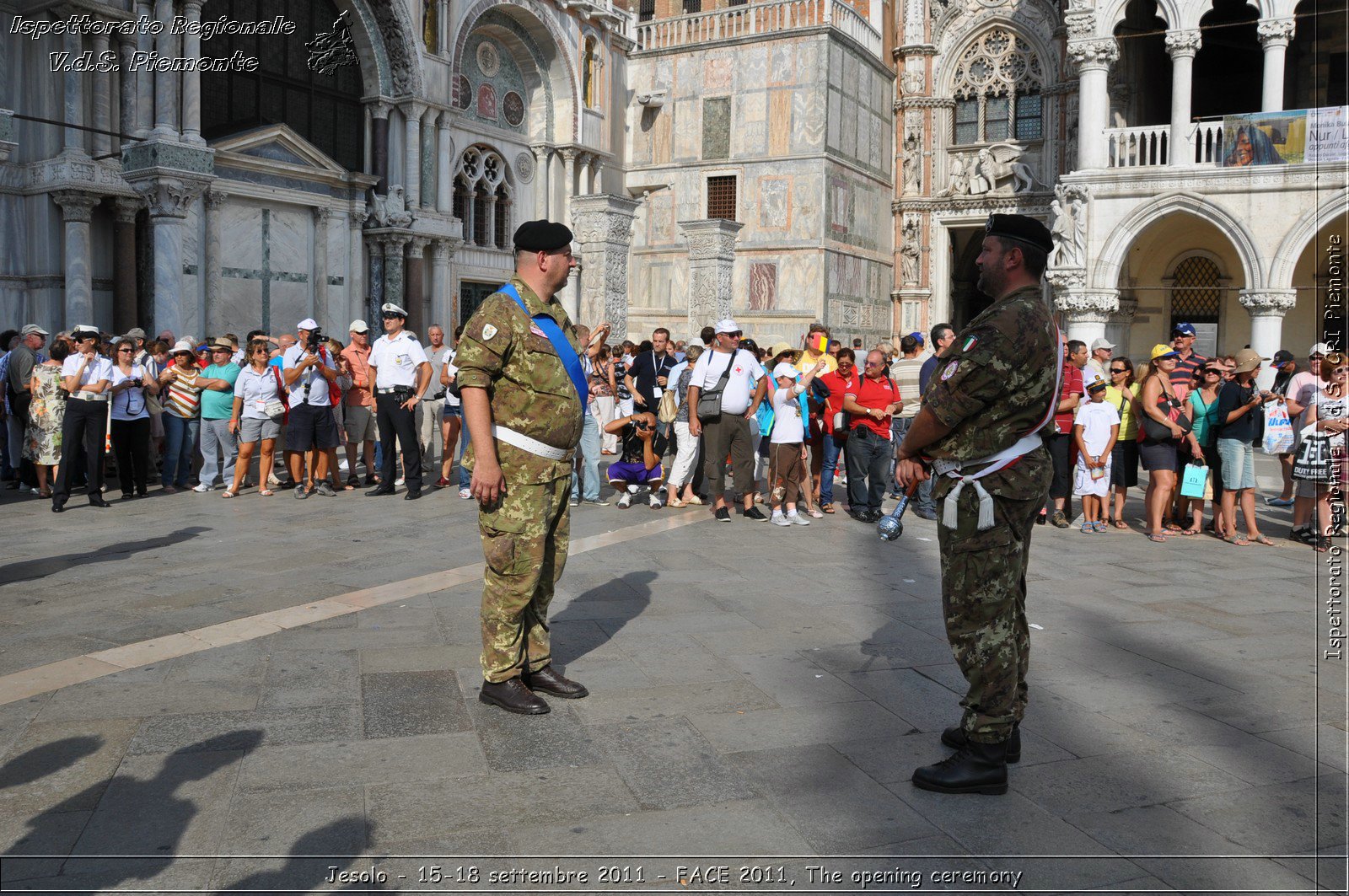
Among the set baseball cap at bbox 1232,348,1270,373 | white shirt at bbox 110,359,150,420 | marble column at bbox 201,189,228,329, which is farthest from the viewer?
marble column at bbox 201,189,228,329

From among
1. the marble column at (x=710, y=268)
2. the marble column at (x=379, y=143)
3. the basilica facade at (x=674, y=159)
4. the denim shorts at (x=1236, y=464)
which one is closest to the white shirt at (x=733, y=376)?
the denim shorts at (x=1236, y=464)

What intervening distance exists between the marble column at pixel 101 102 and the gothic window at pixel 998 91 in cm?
2212

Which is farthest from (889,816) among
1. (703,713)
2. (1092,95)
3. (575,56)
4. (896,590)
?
(575,56)

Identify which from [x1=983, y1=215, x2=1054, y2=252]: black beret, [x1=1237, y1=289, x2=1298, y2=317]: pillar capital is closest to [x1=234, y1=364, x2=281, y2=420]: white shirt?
[x1=983, y1=215, x2=1054, y2=252]: black beret

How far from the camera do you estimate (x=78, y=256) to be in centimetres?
1677

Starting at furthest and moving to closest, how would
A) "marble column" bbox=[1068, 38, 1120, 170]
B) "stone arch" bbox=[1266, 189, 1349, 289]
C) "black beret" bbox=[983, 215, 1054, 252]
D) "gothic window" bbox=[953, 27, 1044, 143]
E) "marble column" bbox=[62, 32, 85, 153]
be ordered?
"gothic window" bbox=[953, 27, 1044, 143] < "marble column" bbox=[1068, 38, 1120, 170] < "stone arch" bbox=[1266, 189, 1349, 289] < "marble column" bbox=[62, 32, 85, 153] < "black beret" bbox=[983, 215, 1054, 252]

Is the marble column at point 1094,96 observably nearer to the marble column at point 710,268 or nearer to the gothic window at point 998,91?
the gothic window at point 998,91

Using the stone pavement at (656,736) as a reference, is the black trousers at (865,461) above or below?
above

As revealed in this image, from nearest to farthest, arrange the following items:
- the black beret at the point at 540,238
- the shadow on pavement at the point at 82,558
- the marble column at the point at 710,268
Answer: the black beret at the point at 540,238, the shadow on pavement at the point at 82,558, the marble column at the point at 710,268

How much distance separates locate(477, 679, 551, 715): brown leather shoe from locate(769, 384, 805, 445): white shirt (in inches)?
239

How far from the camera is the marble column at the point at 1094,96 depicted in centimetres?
2384

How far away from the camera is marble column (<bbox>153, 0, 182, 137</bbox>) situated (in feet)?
56.5

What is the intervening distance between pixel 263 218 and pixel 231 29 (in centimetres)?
326

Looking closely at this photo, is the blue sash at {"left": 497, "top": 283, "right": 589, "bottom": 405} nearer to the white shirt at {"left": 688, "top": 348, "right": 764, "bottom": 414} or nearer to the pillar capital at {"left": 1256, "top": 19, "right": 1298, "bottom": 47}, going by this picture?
the white shirt at {"left": 688, "top": 348, "right": 764, "bottom": 414}
